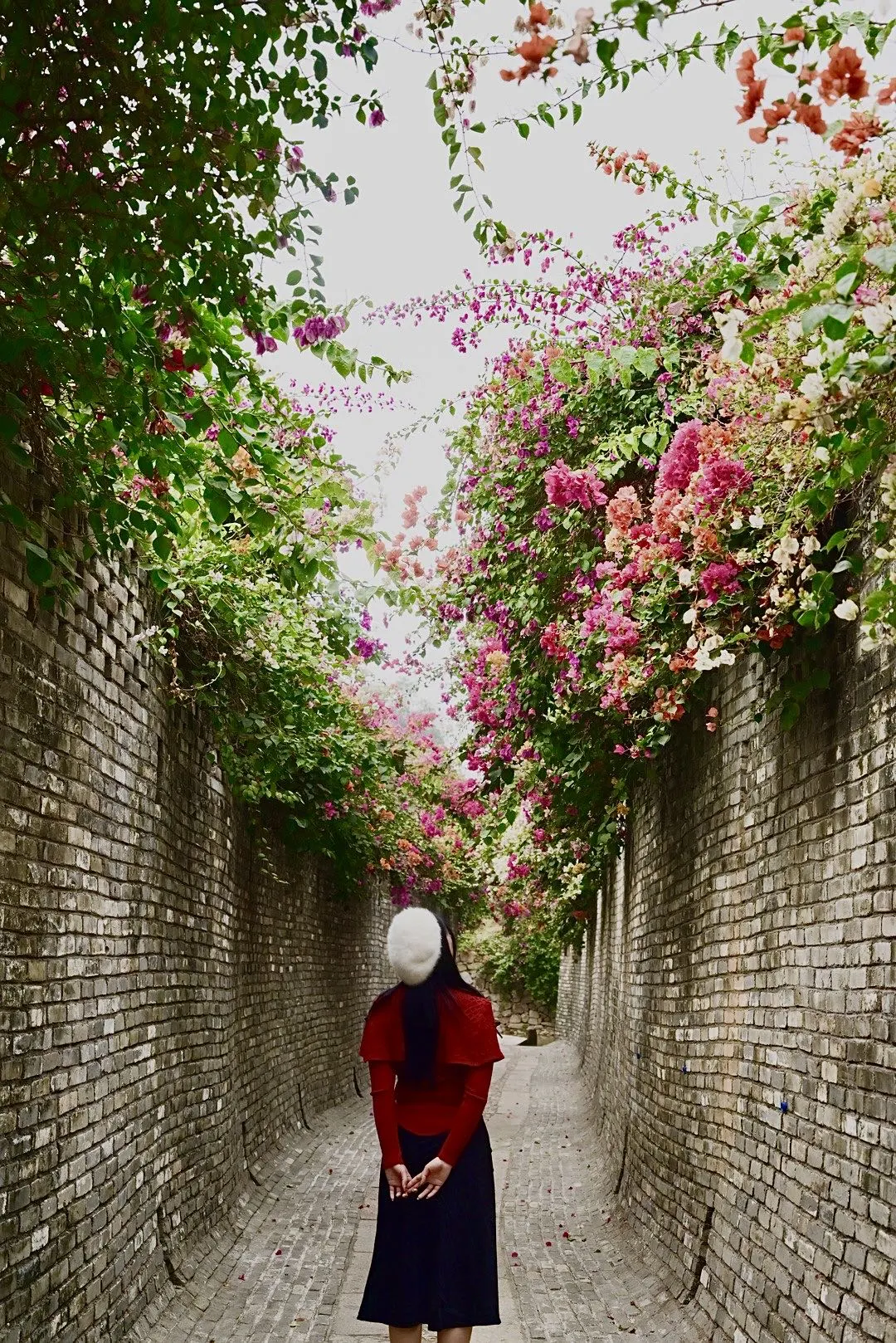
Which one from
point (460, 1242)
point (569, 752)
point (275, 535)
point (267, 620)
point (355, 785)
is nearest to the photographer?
point (460, 1242)

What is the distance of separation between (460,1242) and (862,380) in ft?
10.4

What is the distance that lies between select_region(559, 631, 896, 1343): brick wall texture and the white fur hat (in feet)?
4.56

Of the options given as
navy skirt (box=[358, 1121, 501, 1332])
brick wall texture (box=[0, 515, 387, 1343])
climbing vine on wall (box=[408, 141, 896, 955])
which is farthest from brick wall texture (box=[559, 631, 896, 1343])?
brick wall texture (box=[0, 515, 387, 1343])

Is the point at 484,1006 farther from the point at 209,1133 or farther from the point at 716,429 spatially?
the point at 209,1133

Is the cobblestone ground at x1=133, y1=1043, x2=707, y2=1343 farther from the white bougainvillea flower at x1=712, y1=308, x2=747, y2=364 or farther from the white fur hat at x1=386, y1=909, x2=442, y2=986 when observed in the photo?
the white bougainvillea flower at x1=712, y1=308, x2=747, y2=364

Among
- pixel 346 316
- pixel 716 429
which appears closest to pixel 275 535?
pixel 346 316

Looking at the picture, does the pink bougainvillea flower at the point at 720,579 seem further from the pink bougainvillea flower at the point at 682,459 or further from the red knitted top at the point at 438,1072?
the red knitted top at the point at 438,1072

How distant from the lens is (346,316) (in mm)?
4664

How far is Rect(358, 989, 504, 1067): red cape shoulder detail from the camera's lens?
4727 millimetres

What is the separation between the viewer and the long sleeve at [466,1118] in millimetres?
4637

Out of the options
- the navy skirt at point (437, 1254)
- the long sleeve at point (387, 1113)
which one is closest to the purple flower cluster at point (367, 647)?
the long sleeve at point (387, 1113)

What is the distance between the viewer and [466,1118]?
183 inches

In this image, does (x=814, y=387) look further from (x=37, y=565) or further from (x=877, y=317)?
(x=37, y=565)

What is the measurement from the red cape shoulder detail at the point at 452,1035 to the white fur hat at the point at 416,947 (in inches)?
4.6
